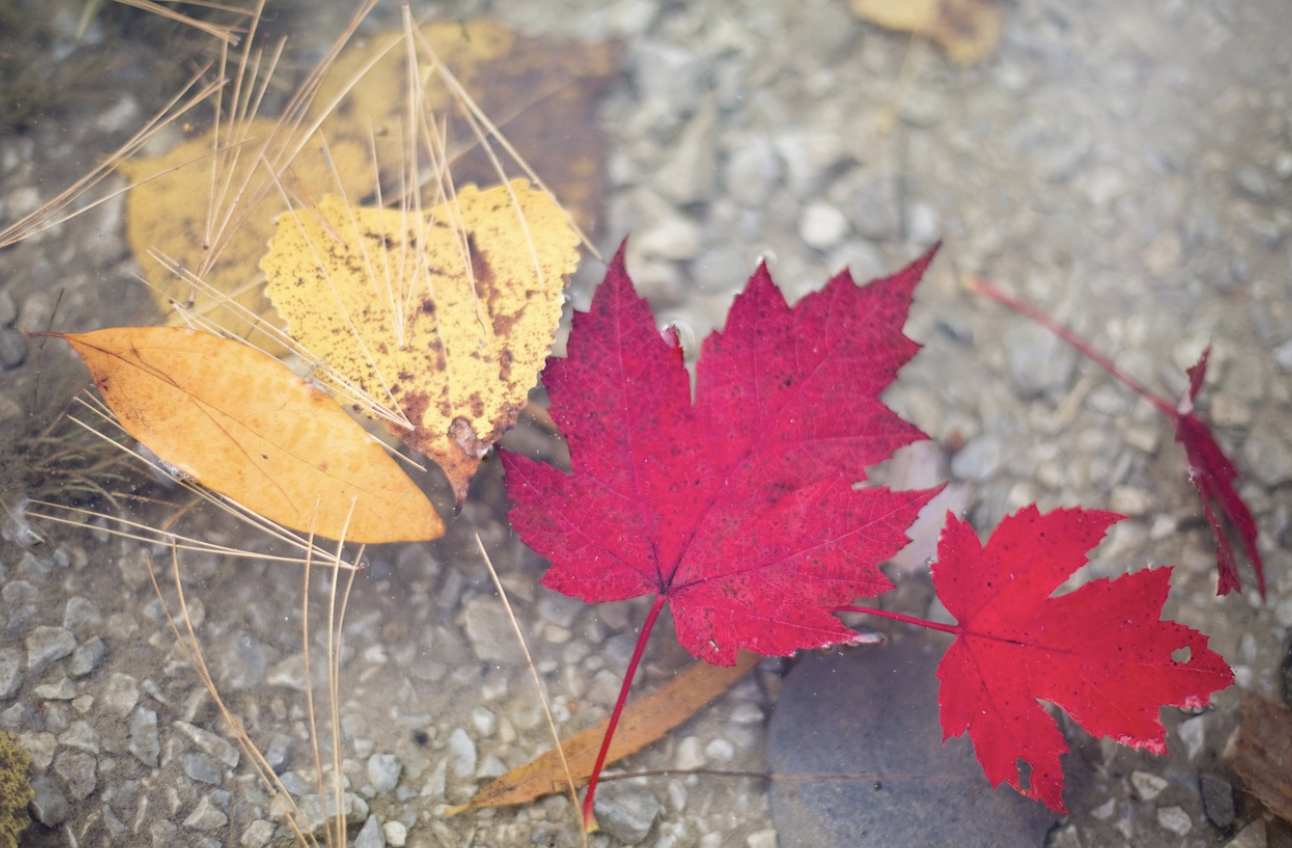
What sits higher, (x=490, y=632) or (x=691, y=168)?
(x=691, y=168)

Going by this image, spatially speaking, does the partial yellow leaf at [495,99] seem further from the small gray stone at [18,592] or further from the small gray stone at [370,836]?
the small gray stone at [370,836]

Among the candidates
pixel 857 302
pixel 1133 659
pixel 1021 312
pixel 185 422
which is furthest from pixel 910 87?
pixel 185 422

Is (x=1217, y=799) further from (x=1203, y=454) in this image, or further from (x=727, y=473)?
(x=727, y=473)

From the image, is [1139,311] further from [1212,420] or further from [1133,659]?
[1133,659]

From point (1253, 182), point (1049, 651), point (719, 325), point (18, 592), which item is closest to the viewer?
point (1049, 651)

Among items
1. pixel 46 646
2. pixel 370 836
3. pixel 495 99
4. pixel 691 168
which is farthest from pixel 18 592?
pixel 691 168

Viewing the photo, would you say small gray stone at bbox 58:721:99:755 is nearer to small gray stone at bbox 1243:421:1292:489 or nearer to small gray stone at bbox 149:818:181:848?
small gray stone at bbox 149:818:181:848

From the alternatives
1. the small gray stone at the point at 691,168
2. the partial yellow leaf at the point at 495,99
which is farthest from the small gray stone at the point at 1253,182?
the partial yellow leaf at the point at 495,99
